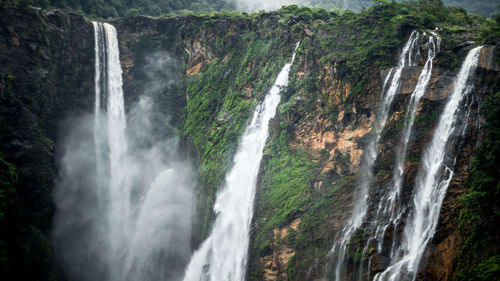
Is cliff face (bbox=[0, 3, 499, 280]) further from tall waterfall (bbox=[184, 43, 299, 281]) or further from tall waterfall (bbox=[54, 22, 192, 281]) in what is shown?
tall waterfall (bbox=[54, 22, 192, 281])

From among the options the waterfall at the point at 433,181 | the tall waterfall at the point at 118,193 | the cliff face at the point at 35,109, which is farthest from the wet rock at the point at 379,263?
the tall waterfall at the point at 118,193

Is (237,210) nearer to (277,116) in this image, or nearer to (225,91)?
(277,116)

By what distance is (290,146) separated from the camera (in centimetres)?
2080

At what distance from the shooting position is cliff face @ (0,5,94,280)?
58.2 feet

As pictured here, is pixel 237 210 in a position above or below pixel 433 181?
below

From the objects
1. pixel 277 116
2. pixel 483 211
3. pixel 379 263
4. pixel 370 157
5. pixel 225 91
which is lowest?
pixel 379 263

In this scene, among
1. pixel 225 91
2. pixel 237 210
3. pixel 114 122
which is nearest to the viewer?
pixel 237 210

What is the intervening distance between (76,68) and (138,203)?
41.6 feet

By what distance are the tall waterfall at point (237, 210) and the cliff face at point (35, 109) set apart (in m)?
9.09

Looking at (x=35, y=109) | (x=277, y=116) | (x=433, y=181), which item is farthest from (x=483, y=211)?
(x=35, y=109)

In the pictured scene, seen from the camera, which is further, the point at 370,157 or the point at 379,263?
the point at 370,157

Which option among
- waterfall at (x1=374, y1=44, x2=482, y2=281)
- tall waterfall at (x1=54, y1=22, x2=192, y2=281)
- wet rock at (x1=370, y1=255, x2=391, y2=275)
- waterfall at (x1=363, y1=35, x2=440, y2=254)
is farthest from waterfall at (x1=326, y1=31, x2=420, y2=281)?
tall waterfall at (x1=54, y1=22, x2=192, y2=281)

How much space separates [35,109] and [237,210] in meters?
16.0

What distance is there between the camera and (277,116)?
21906 mm
